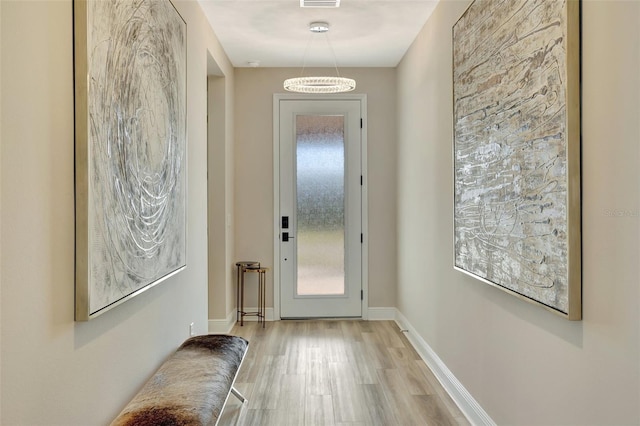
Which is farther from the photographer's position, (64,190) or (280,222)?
(280,222)

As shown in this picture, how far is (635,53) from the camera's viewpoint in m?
1.41

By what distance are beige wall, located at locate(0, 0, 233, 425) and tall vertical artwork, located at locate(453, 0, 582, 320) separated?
166 centimetres

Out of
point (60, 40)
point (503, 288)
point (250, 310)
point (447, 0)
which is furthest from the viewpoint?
point (250, 310)

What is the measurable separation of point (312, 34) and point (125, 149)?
273 cm

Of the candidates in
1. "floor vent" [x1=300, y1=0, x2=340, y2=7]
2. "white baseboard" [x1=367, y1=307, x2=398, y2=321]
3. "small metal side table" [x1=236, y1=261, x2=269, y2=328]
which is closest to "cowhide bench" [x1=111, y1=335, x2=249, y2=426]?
"small metal side table" [x1=236, y1=261, x2=269, y2=328]

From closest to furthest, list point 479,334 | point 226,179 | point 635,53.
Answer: point 635,53 → point 479,334 → point 226,179

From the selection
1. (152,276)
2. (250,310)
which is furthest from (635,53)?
(250,310)

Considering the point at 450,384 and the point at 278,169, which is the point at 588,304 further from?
the point at 278,169

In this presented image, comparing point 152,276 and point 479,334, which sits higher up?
point 152,276

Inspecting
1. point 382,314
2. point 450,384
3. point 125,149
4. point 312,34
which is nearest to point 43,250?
point 125,149

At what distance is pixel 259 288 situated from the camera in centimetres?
529

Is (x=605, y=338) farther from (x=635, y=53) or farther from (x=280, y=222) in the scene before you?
(x=280, y=222)

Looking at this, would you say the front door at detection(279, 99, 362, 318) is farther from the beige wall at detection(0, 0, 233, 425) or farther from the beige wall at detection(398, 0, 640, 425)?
the beige wall at detection(0, 0, 233, 425)

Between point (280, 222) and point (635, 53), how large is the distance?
4.24 metres
